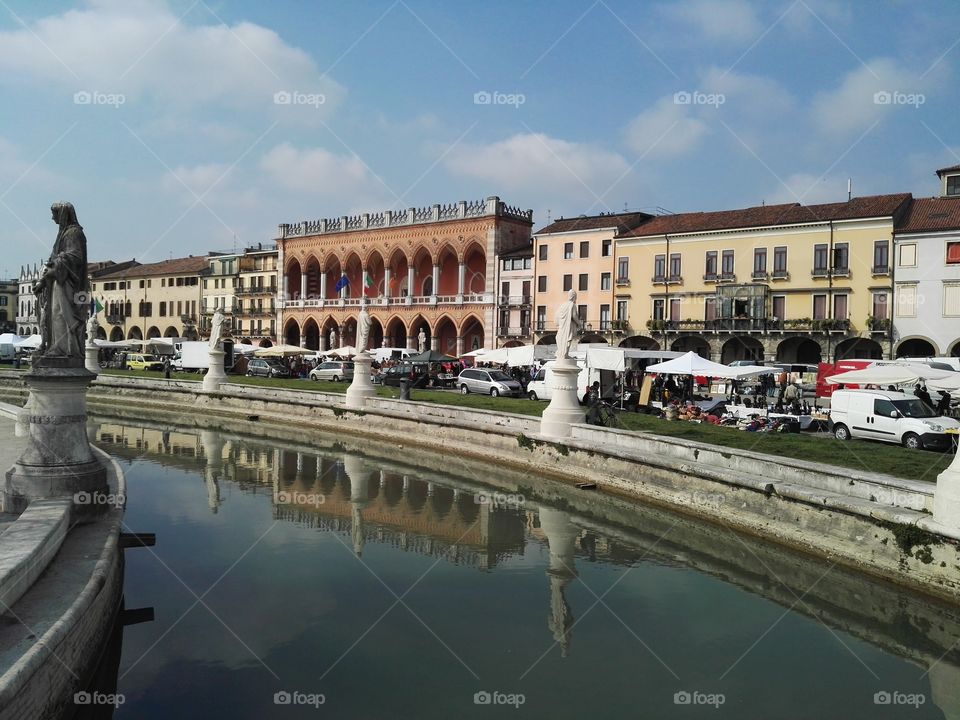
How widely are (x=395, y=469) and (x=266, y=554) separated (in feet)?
27.9

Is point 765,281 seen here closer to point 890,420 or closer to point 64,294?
point 890,420

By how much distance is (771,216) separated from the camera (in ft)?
151

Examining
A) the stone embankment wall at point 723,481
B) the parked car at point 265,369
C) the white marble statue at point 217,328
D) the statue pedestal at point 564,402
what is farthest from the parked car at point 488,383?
the statue pedestal at point 564,402

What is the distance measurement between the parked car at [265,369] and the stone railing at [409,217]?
1891 centimetres

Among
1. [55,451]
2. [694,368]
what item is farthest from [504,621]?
[694,368]

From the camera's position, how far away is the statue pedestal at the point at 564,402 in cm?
1830

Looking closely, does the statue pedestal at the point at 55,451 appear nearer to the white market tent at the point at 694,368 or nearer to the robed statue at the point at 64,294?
the robed statue at the point at 64,294

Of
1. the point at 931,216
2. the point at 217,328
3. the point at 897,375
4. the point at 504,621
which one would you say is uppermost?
the point at 931,216

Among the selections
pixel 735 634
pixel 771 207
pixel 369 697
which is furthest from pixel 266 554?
pixel 771 207

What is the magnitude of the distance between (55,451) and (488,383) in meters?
26.2

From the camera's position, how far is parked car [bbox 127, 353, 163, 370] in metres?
50.5

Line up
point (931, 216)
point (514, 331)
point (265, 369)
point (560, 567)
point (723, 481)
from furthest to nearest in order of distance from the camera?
point (514, 331), point (265, 369), point (931, 216), point (723, 481), point (560, 567)

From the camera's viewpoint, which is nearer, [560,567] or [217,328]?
[560,567]

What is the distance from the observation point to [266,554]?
11672mm
